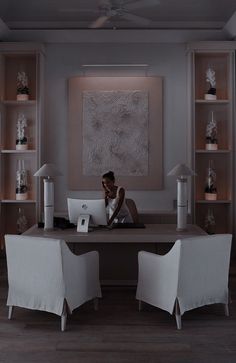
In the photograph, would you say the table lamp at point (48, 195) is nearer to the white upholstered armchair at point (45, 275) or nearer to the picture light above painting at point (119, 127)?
the white upholstered armchair at point (45, 275)

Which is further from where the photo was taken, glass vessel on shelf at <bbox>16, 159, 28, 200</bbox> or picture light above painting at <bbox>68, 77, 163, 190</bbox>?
picture light above painting at <bbox>68, 77, 163, 190</bbox>

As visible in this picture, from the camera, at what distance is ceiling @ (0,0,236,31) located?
5.93 metres

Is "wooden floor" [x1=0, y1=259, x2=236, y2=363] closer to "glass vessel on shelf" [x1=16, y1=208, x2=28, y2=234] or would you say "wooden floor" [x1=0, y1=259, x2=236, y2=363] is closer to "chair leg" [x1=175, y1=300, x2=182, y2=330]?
"chair leg" [x1=175, y1=300, x2=182, y2=330]

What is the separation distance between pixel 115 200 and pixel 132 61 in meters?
2.27

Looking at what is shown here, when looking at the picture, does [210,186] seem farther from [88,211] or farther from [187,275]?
[187,275]

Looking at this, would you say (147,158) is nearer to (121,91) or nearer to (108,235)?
(121,91)

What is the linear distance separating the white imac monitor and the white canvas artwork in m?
1.94

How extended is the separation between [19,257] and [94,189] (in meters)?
2.81

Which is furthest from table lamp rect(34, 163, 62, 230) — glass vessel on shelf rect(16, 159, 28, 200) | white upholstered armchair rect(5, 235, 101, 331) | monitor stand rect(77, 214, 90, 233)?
glass vessel on shelf rect(16, 159, 28, 200)

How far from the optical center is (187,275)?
11.7 feet

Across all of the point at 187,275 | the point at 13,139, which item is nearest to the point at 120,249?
the point at 187,275

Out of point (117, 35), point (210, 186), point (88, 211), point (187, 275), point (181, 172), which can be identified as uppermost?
point (117, 35)

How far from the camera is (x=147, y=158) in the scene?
635 cm

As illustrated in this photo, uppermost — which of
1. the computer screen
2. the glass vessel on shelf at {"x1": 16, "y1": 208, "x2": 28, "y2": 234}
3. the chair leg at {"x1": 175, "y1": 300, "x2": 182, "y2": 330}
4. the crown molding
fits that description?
the crown molding
